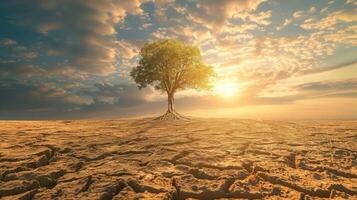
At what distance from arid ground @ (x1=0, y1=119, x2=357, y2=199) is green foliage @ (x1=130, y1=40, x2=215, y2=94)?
13.0 meters

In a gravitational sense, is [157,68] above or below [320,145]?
above

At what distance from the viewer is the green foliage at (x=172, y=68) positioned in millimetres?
19281

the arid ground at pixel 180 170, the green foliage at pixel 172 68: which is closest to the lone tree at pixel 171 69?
the green foliage at pixel 172 68

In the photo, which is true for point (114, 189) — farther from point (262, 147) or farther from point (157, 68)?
point (157, 68)

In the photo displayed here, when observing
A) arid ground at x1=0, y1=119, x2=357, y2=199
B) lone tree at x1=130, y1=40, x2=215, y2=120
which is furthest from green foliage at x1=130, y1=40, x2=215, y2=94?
arid ground at x1=0, y1=119, x2=357, y2=199

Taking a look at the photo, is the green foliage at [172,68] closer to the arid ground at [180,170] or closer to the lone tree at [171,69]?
the lone tree at [171,69]

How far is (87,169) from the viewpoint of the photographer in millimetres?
4660

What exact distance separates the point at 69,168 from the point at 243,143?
3.80 metres

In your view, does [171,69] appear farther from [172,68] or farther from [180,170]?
[180,170]

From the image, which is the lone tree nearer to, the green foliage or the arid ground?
the green foliage

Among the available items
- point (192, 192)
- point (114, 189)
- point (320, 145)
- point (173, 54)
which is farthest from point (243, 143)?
point (173, 54)

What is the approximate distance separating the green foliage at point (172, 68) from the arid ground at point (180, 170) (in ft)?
42.6

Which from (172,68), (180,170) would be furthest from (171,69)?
(180,170)

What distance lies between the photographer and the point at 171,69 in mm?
19703
